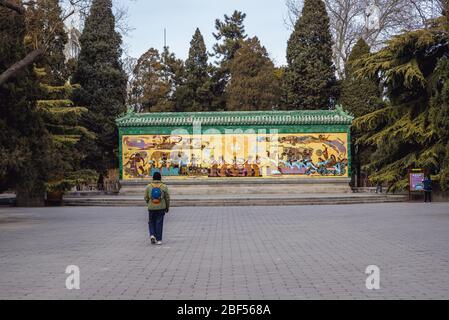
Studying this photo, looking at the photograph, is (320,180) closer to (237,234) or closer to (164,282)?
(237,234)

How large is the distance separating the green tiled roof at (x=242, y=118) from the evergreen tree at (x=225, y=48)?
14.0 metres

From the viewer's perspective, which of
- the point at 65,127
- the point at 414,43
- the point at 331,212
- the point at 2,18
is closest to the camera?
the point at 2,18

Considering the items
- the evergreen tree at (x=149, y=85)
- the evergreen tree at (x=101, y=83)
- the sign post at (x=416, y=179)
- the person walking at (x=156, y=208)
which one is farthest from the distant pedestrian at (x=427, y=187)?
the evergreen tree at (x=149, y=85)

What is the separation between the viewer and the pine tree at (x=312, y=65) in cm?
4612

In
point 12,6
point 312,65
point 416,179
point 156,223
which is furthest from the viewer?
point 312,65

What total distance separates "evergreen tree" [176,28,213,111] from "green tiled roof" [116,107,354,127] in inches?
526

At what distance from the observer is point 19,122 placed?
19.9 meters

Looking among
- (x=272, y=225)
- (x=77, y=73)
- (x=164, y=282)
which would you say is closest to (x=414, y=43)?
(x=272, y=225)

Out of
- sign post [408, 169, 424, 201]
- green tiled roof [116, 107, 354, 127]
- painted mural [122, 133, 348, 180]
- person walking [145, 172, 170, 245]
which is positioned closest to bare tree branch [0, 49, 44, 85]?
person walking [145, 172, 170, 245]

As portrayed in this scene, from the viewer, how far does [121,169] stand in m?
38.0

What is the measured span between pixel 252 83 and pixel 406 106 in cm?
1868

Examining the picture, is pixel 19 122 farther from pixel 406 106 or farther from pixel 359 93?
pixel 359 93

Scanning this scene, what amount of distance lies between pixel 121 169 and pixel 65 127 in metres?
5.42

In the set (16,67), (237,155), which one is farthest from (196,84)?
(16,67)
